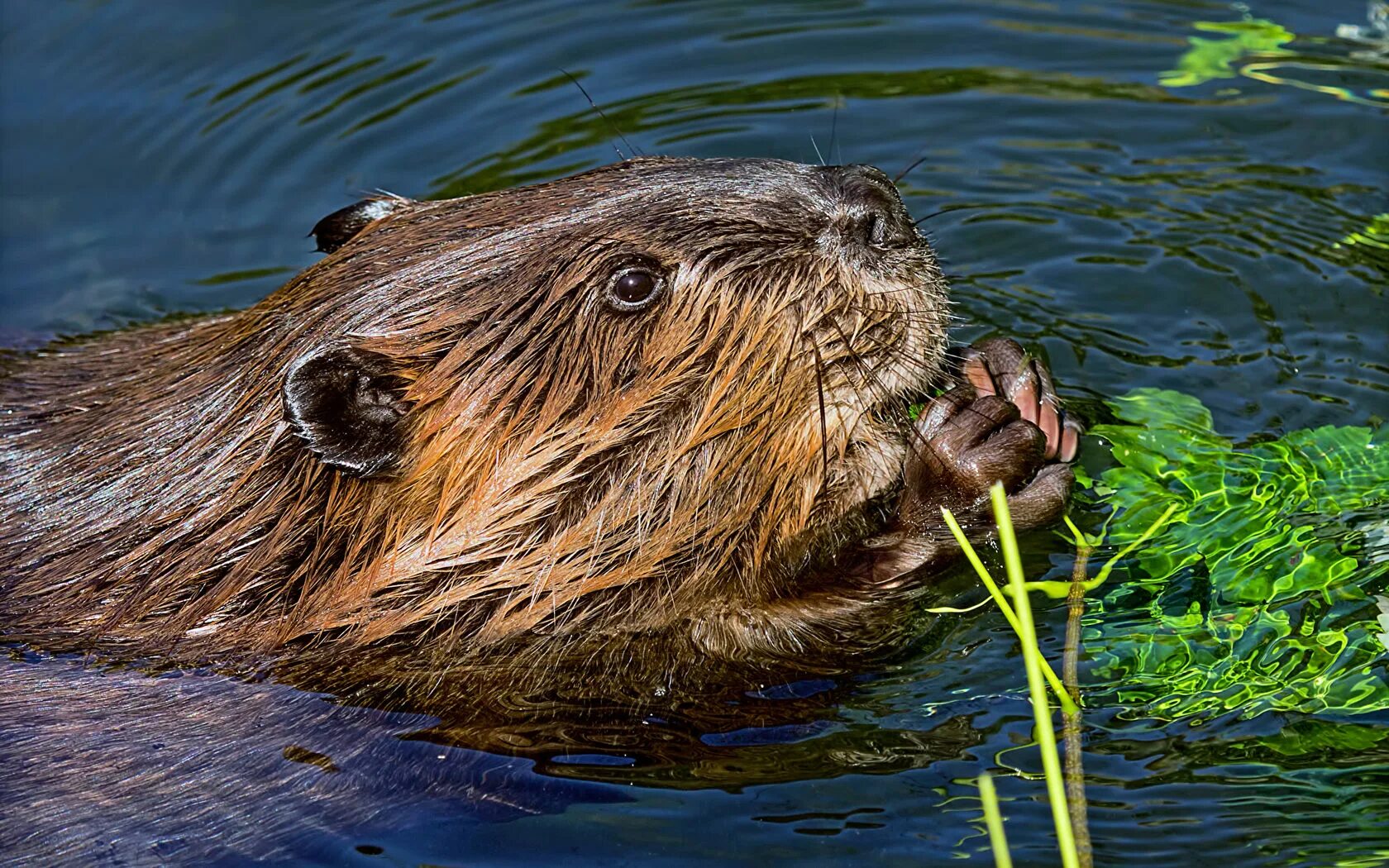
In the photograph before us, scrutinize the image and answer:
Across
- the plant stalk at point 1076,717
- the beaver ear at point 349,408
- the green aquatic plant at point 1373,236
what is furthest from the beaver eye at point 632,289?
the green aquatic plant at point 1373,236

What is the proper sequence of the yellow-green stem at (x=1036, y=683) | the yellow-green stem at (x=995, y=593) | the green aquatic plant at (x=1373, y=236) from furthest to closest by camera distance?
the green aquatic plant at (x=1373, y=236)
the yellow-green stem at (x=995, y=593)
the yellow-green stem at (x=1036, y=683)

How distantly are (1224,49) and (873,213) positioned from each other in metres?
3.00

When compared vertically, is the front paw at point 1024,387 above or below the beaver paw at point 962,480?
above

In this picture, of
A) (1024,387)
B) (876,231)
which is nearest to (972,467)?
(1024,387)

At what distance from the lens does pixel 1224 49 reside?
229 inches

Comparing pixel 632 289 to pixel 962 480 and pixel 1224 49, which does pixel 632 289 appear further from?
pixel 1224 49

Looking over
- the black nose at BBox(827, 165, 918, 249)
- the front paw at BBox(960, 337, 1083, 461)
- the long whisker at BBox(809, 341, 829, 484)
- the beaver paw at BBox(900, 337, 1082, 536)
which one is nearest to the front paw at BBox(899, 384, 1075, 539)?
the beaver paw at BBox(900, 337, 1082, 536)

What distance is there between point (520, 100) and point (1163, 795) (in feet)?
12.6

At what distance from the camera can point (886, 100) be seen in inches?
228

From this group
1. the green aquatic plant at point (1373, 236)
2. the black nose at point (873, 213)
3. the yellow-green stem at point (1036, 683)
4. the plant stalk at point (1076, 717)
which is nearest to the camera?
the yellow-green stem at point (1036, 683)

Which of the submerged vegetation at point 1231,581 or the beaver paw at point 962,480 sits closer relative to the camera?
the submerged vegetation at point 1231,581

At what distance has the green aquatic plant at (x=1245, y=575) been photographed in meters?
3.13

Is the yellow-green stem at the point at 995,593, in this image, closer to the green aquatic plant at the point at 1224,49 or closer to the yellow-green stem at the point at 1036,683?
the yellow-green stem at the point at 1036,683

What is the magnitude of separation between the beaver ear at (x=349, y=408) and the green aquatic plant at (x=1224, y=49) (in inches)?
139
